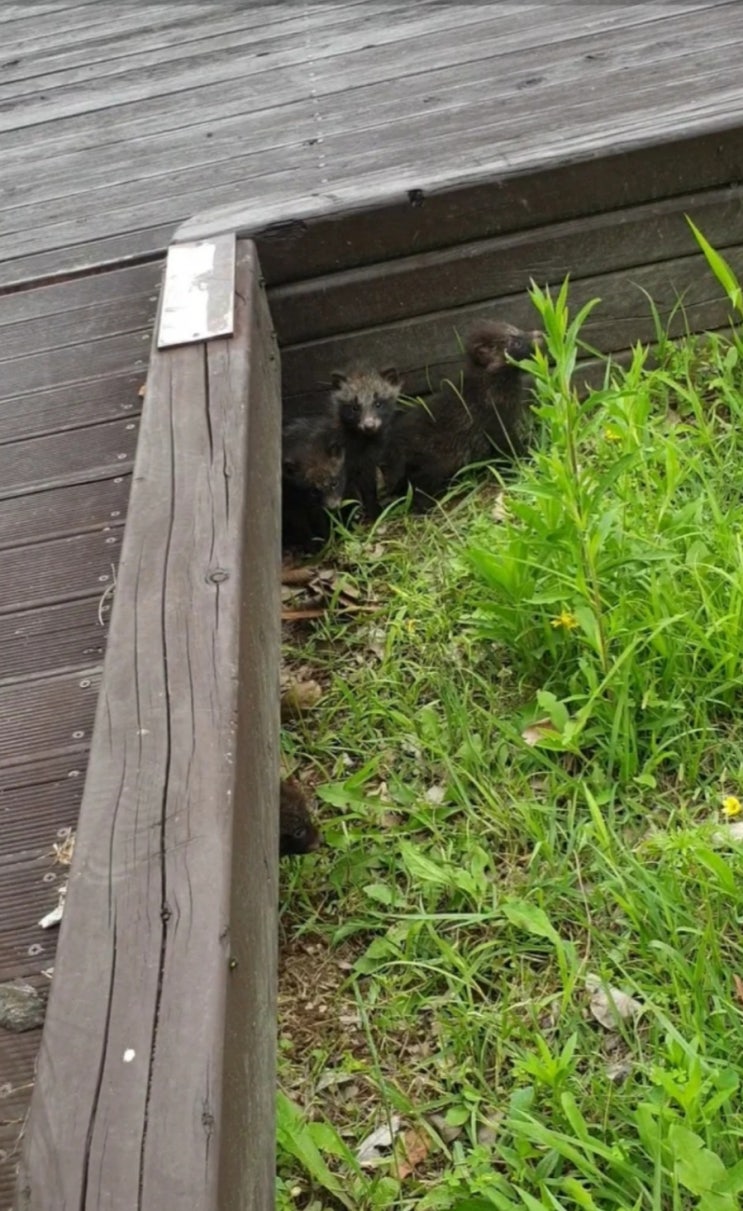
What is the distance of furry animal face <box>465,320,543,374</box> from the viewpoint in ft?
13.3

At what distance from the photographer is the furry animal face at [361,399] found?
4090 mm

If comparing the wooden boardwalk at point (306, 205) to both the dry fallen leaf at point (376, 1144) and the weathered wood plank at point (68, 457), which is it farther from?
the dry fallen leaf at point (376, 1144)

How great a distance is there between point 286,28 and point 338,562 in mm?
2777

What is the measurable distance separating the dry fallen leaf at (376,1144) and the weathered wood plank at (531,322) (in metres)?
2.47

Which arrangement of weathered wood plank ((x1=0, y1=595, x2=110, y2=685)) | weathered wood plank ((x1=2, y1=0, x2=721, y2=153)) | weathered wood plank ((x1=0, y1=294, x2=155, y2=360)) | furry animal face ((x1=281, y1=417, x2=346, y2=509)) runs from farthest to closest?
weathered wood plank ((x1=2, y1=0, x2=721, y2=153))
furry animal face ((x1=281, y1=417, x2=346, y2=509))
weathered wood plank ((x1=0, y1=294, x2=155, y2=360))
weathered wood plank ((x1=0, y1=595, x2=110, y2=685))

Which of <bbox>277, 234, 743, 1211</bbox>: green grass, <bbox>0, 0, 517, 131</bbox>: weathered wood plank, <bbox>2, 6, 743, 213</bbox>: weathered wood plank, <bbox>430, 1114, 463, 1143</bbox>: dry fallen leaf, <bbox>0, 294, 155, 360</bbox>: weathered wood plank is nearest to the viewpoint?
<bbox>277, 234, 743, 1211</bbox>: green grass

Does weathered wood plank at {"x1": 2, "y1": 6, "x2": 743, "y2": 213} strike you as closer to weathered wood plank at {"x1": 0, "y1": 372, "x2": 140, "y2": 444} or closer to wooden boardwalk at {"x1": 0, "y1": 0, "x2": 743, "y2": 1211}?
wooden boardwalk at {"x1": 0, "y1": 0, "x2": 743, "y2": 1211}

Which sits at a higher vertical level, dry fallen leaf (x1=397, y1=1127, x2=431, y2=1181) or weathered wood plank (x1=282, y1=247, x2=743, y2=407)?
weathered wood plank (x1=282, y1=247, x2=743, y2=407)

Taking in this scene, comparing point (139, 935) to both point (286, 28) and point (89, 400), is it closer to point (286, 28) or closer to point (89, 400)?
point (89, 400)

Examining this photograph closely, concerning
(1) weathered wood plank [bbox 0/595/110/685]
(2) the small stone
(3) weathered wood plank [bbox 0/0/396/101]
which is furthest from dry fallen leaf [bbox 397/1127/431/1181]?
(3) weathered wood plank [bbox 0/0/396/101]

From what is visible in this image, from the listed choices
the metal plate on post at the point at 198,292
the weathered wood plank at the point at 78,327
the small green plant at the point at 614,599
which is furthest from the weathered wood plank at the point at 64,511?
the small green plant at the point at 614,599

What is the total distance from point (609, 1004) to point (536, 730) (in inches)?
33.0

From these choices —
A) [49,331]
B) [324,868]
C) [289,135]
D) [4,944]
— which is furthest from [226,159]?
[4,944]

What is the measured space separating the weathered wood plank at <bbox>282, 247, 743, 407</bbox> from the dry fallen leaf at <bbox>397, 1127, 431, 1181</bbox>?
2.50m
